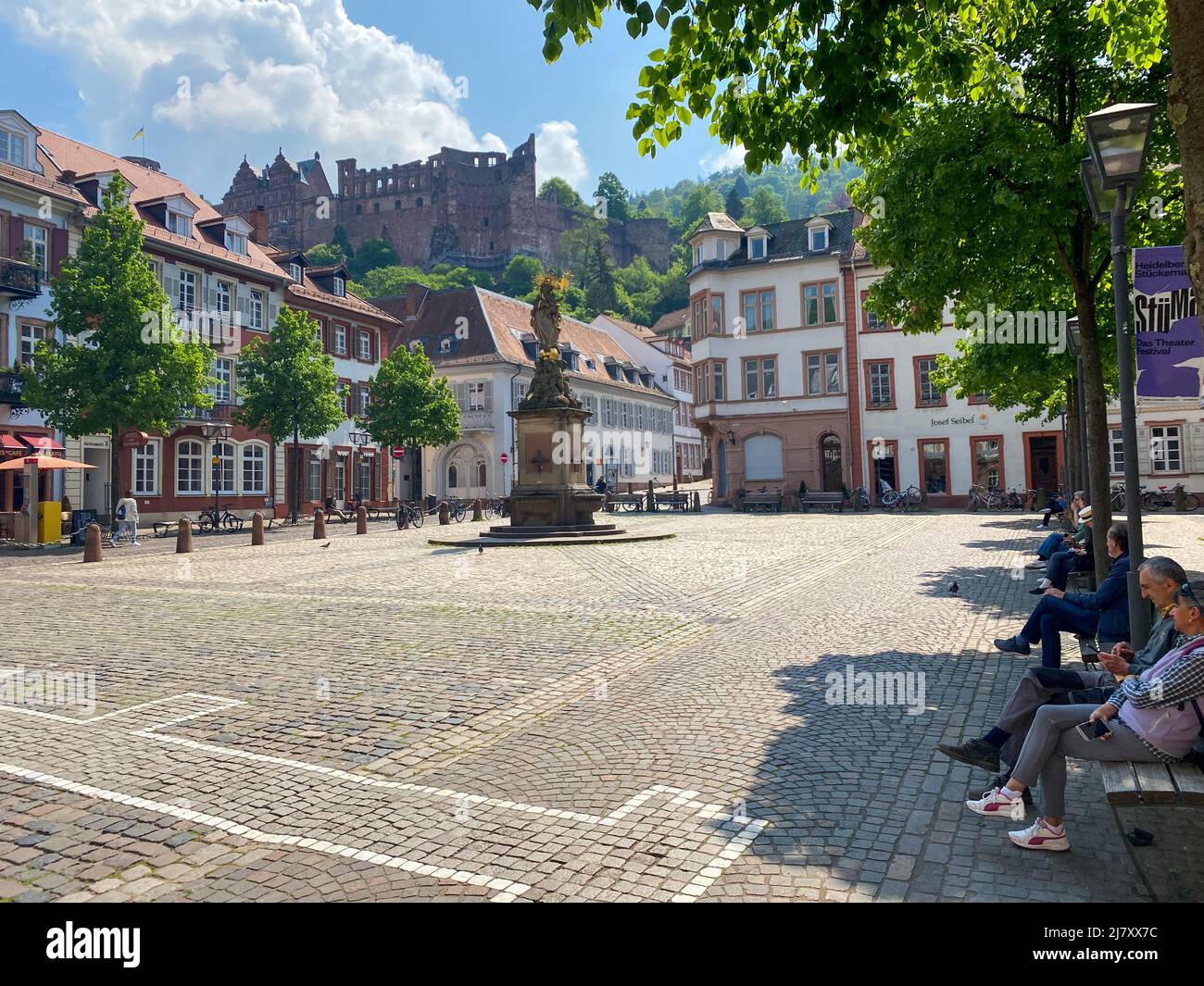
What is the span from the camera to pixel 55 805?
15.6 feet

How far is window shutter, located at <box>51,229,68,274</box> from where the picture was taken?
31.5 m

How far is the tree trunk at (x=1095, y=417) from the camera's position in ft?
34.8

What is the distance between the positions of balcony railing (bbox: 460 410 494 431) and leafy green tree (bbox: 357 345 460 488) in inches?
342

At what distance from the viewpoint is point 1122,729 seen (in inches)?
162

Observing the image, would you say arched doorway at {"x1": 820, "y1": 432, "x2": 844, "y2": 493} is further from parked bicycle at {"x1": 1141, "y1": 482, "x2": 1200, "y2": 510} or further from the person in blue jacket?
the person in blue jacket

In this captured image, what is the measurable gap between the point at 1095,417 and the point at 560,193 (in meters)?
137

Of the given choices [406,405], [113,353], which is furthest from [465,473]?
[113,353]

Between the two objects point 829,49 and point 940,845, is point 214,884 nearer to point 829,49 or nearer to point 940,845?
point 940,845

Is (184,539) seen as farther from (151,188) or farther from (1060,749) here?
(151,188)

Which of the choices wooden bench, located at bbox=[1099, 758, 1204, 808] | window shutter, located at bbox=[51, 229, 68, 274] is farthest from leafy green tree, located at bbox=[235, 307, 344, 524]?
wooden bench, located at bbox=[1099, 758, 1204, 808]

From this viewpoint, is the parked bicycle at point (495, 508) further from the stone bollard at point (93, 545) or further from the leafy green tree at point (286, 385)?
the stone bollard at point (93, 545)

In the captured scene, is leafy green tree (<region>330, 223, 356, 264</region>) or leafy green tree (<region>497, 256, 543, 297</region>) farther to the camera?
leafy green tree (<region>330, 223, 356, 264</region>)

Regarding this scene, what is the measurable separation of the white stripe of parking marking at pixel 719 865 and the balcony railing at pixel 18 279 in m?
32.0
